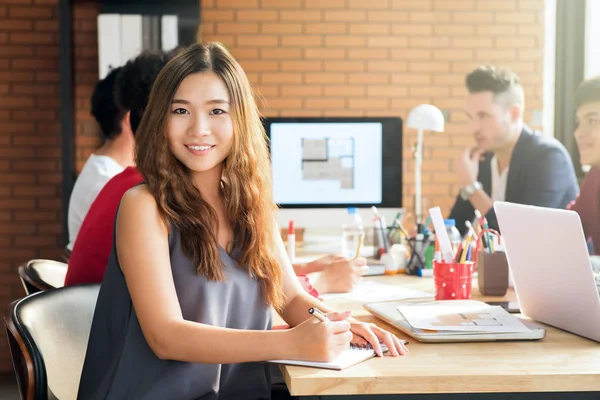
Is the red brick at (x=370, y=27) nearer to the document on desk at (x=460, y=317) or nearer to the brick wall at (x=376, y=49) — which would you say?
the brick wall at (x=376, y=49)

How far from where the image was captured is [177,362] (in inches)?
56.6

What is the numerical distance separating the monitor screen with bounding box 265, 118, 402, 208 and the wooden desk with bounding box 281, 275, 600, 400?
1874 mm

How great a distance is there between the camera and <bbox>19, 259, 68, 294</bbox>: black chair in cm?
209

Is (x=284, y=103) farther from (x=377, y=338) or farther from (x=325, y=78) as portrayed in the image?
(x=377, y=338)

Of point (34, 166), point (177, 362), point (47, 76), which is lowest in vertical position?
point (177, 362)

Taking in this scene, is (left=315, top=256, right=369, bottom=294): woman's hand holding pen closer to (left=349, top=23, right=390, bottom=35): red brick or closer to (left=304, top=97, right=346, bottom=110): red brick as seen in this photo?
(left=304, top=97, right=346, bottom=110): red brick

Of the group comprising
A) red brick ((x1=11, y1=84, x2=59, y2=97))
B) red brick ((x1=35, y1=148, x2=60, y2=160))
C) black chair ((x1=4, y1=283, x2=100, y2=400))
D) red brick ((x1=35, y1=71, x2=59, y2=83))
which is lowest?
black chair ((x1=4, y1=283, x2=100, y2=400))

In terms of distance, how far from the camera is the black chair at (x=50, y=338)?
4.87ft

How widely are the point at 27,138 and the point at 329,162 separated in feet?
7.10

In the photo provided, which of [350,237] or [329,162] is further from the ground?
[329,162]

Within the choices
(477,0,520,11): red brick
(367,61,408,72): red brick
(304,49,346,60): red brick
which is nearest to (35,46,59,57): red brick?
(304,49,346,60): red brick

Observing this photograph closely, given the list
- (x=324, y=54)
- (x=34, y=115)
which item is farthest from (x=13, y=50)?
(x=324, y=54)

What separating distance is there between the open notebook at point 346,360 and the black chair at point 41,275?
3.24 feet

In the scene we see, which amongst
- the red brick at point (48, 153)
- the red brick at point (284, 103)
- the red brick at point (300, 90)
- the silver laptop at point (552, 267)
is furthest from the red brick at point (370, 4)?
the silver laptop at point (552, 267)
